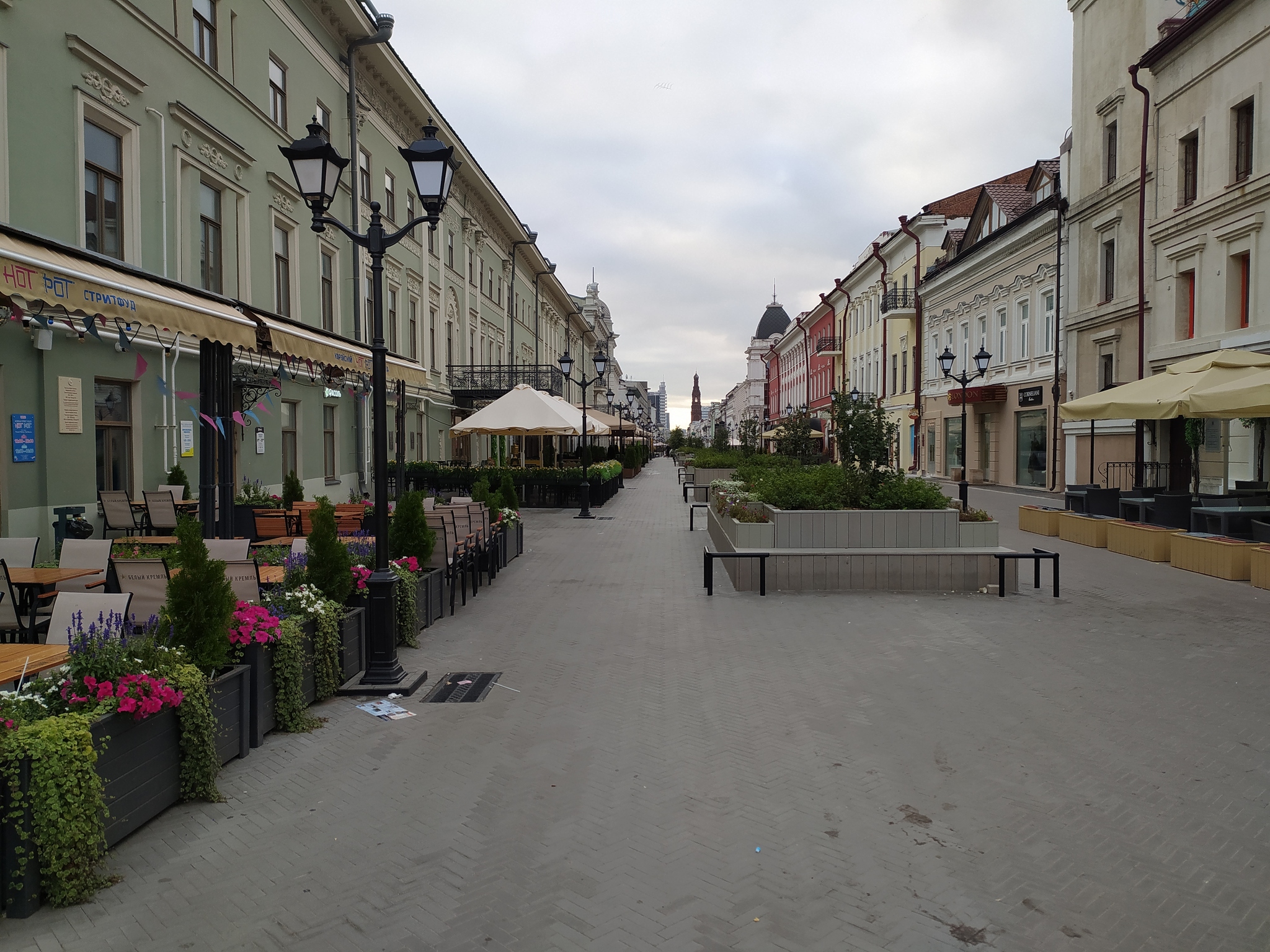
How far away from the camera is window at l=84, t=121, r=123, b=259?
1208 cm

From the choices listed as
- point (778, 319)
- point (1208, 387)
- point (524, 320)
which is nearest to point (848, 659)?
point (1208, 387)

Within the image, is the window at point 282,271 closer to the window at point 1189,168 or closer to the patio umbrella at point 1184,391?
the patio umbrella at point 1184,391

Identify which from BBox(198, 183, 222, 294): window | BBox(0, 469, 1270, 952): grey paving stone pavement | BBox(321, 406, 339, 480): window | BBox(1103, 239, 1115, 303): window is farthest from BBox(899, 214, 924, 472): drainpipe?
BBox(0, 469, 1270, 952): grey paving stone pavement

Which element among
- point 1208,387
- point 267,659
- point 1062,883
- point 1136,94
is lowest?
point 1062,883

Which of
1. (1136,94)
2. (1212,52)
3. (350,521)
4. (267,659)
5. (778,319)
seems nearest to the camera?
(267,659)

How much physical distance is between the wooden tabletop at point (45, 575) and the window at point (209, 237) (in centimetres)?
964

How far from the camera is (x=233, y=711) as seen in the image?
186 inches

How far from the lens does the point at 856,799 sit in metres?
4.39

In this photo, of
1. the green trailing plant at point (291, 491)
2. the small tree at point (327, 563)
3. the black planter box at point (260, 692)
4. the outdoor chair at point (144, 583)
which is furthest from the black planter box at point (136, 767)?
the green trailing plant at point (291, 491)

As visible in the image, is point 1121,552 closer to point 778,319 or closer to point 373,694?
point 373,694

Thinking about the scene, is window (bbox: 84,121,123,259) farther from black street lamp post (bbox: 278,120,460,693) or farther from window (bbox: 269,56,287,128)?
black street lamp post (bbox: 278,120,460,693)

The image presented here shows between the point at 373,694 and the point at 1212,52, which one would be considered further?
the point at 1212,52

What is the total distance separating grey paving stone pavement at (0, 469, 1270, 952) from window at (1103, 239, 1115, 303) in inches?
805

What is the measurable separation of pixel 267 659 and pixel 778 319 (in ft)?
482
